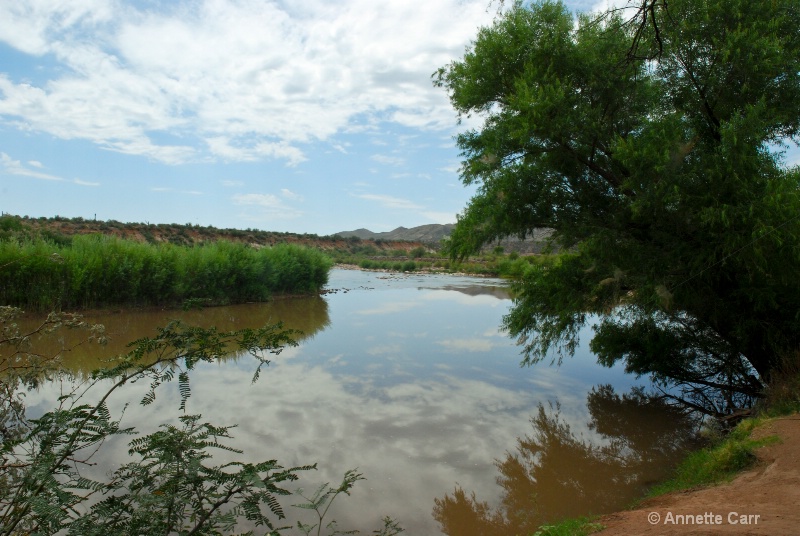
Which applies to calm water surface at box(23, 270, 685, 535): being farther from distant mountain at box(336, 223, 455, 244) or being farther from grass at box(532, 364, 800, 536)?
distant mountain at box(336, 223, 455, 244)

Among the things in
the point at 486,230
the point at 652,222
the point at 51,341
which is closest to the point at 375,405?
the point at 486,230

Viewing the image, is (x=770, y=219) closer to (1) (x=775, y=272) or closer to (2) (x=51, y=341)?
(1) (x=775, y=272)

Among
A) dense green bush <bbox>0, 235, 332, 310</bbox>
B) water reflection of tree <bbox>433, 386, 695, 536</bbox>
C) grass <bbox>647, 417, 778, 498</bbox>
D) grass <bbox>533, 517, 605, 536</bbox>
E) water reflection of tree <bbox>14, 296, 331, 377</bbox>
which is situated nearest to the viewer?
grass <bbox>533, 517, 605, 536</bbox>

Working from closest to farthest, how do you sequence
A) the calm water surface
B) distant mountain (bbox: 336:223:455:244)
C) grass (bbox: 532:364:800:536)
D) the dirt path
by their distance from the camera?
1. the dirt path
2. grass (bbox: 532:364:800:536)
3. the calm water surface
4. distant mountain (bbox: 336:223:455:244)

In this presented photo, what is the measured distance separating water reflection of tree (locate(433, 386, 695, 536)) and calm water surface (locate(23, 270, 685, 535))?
28 millimetres

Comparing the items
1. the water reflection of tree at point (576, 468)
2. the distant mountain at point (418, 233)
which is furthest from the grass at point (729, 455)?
the distant mountain at point (418, 233)

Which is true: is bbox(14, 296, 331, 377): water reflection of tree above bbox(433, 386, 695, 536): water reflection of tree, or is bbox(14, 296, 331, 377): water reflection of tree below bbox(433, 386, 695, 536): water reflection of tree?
above

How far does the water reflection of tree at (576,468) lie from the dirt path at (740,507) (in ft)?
3.75

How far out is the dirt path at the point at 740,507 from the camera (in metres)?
3.78

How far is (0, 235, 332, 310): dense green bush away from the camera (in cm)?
1689

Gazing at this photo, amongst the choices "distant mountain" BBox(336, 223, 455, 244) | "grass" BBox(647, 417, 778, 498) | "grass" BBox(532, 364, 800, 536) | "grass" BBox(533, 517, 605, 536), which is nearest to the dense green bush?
"grass" BBox(533, 517, 605, 536)

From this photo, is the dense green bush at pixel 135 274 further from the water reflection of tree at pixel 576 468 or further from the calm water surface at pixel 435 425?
the water reflection of tree at pixel 576 468

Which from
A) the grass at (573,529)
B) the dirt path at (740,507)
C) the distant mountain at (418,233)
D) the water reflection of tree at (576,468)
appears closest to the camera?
the dirt path at (740,507)

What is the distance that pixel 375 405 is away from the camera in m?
10.1
